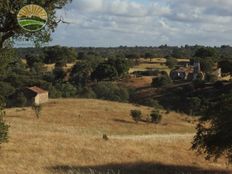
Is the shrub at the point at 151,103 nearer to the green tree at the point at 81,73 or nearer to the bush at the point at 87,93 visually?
the bush at the point at 87,93

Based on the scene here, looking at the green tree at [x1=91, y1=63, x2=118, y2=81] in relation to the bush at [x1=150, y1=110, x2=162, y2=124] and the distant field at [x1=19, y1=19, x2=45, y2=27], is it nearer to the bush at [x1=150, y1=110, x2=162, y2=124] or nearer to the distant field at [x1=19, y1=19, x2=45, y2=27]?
the bush at [x1=150, y1=110, x2=162, y2=124]

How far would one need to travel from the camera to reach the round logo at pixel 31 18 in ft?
52.0

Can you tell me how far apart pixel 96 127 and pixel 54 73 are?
69830mm

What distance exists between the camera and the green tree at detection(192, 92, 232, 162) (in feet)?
113

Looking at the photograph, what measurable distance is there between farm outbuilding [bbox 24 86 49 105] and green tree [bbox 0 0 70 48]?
2983 inches

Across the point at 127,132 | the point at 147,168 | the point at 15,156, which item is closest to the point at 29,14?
the point at 15,156

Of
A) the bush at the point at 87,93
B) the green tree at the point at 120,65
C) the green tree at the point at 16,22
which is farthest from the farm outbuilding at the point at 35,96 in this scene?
the green tree at the point at 16,22

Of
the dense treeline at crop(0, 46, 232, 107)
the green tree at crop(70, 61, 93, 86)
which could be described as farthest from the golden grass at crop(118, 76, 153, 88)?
the green tree at crop(70, 61, 93, 86)

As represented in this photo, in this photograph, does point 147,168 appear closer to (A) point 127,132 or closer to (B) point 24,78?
(A) point 127,132

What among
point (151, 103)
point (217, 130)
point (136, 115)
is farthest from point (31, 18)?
point (151, 103)

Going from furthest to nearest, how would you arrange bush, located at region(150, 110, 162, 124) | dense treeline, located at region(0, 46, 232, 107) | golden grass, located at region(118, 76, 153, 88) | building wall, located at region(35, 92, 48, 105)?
1. golden grass, located at region(118, 76, 153, 88)
2. dense treeline, located at region(0, 46, 232, 107)
3. building wall, located at region(35, 92, 48, 105)
4. bush, located at region(150, 110, 162, 124)

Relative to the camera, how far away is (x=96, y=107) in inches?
3447

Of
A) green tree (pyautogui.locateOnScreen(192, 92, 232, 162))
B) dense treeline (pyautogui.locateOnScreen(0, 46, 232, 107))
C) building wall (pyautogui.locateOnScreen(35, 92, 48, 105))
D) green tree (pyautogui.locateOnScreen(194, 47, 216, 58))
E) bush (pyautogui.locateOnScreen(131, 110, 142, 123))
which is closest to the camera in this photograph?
green tree (pyautogui.locateOnScreen(192, 92, 232, 162))

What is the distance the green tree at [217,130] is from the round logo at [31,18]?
2072cm
